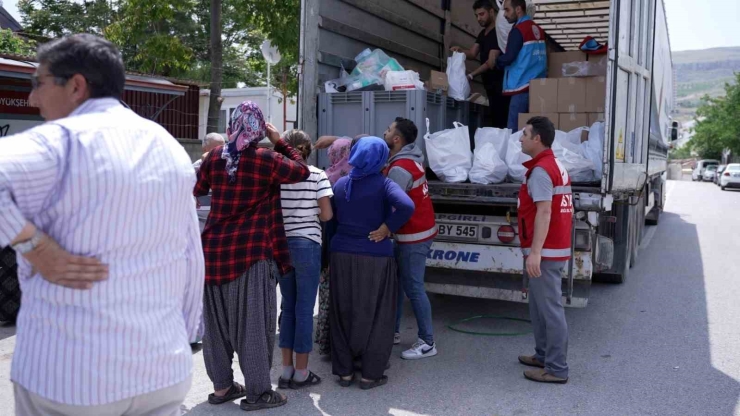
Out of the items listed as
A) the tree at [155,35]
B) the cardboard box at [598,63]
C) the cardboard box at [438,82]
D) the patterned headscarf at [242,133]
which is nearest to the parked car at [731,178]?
the tree at [155,35]

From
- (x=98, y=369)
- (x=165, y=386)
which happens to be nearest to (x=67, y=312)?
(x=98, y=369)

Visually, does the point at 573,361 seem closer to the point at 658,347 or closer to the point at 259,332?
the point at 658,347

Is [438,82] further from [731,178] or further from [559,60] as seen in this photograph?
[731,178]

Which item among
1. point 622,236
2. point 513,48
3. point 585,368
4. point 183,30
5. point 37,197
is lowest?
point 585,368

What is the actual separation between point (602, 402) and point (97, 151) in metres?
3.42

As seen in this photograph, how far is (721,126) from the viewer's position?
173ft

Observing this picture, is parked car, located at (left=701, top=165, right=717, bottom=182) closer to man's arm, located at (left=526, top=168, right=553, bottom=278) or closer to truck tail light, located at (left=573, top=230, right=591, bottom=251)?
truck tail light, located at (left=573, top=230, right=591, bottom=251)

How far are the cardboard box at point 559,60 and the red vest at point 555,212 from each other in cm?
237

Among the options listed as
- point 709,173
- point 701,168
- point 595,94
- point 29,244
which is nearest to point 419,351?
point 595,94

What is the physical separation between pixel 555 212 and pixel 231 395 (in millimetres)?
2244

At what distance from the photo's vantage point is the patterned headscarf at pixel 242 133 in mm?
A: 3729

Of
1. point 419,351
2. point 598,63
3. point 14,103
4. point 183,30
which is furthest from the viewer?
point 183,30

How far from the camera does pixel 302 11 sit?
5453 mm

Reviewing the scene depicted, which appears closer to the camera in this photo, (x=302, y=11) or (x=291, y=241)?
(x=291, y=241)
